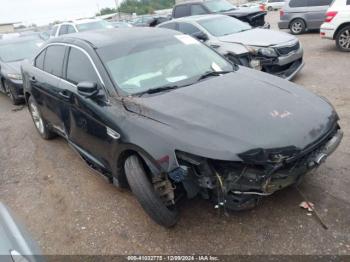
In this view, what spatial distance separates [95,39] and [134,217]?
2131 millimetres

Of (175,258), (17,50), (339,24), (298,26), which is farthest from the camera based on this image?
(298,26)

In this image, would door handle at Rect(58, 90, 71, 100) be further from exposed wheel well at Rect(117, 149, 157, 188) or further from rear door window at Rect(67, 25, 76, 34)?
rear door window at Rect(67, 25, 76, 34)

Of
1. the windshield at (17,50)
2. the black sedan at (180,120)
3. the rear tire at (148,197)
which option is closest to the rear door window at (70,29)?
the windshield at (17,50)

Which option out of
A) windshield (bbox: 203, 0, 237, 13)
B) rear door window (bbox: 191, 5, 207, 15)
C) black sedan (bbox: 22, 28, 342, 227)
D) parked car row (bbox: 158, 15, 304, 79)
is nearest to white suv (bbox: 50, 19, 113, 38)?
rear door window (bbox: 191, 5, 207, 15)

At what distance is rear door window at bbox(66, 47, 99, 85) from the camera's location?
140 inches

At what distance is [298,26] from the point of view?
12953 mm

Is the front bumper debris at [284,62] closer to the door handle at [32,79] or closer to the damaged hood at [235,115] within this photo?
the damaged hood at [235,115]

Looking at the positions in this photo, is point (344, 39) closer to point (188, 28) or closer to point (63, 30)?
point (188, 28)

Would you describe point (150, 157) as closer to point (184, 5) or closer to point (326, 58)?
point (326, 58)

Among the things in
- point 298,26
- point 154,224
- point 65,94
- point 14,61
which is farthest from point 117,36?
point 298,26

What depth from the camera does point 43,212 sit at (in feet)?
11.7

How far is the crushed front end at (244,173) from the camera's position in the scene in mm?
2502

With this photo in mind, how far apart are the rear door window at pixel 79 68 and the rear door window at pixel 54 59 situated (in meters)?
0.29

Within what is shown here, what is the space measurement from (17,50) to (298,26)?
405 inches
